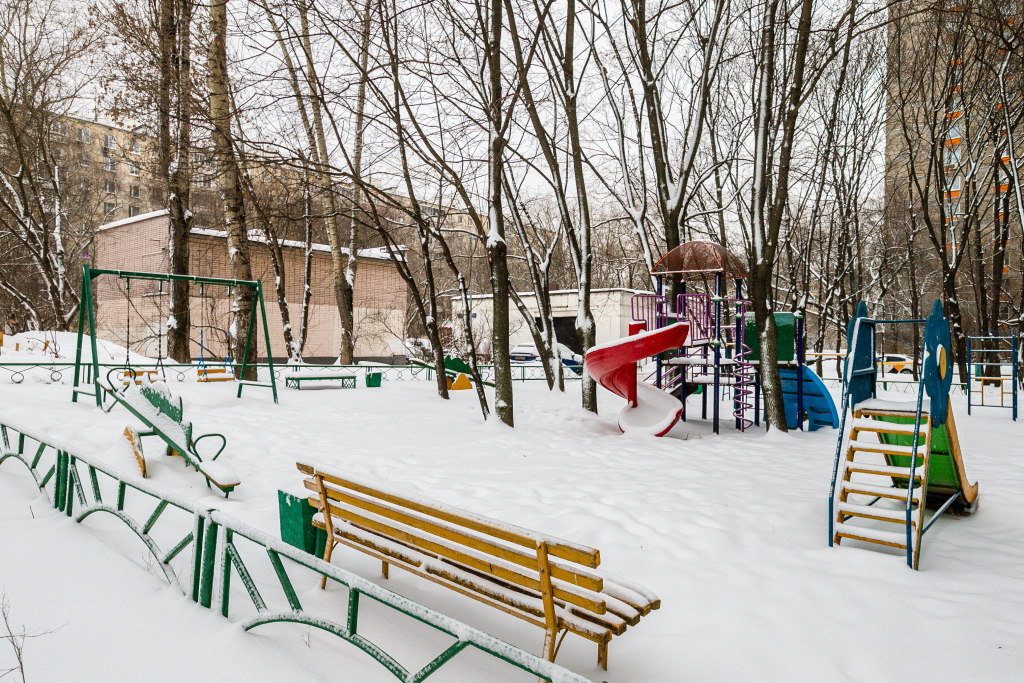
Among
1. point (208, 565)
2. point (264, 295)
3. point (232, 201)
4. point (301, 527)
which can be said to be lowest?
point (301, 527)

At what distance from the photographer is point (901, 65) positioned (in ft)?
51.1

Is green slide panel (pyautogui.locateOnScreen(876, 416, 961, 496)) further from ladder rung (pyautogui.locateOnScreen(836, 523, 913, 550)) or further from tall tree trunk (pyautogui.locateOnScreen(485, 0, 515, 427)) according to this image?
tall tree trunk (pyautogui.locateOnScreen(485, 0, 515, 427))

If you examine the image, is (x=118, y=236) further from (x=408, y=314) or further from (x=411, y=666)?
(x=411, y=666)

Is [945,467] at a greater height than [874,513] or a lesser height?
greater

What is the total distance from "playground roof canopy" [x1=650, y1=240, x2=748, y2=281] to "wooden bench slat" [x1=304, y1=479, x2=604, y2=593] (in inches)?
327

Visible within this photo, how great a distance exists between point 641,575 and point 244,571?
2401mm

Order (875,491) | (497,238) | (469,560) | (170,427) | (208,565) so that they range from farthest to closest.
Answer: (497,238)
(170,427)
(875,491)
(208,565)
(469,560)

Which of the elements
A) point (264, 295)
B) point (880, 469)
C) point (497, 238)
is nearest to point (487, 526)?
point (880, 469)

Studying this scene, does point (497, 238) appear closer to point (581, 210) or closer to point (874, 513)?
point (581, 210)

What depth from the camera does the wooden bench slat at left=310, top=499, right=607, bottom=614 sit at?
262 centimetres

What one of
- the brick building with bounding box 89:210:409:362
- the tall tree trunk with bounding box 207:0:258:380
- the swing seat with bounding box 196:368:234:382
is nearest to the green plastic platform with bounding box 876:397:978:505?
the tall tree trunk with bounding box 207:0:258:380

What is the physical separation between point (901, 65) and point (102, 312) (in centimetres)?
2963

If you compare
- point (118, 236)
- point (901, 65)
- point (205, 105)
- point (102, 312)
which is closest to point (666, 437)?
point (205, 105)

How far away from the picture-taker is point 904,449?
4.43 metres
